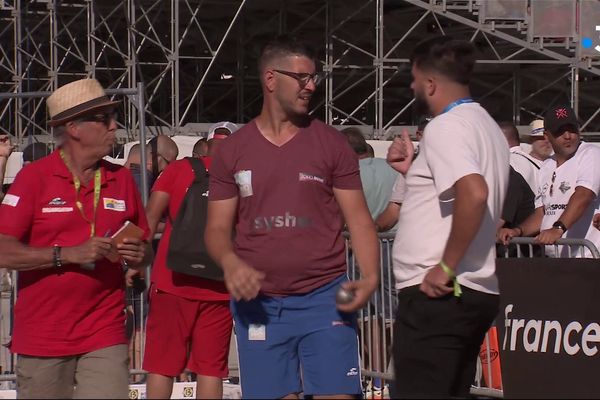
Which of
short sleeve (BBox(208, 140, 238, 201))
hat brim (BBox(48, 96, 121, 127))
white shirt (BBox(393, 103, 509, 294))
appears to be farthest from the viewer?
hat brim (BBox(48, 96, 121, 127))

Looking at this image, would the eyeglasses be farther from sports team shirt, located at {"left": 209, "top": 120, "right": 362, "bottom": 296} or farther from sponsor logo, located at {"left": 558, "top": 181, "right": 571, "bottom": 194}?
sponsor logo, located at {"left": 558, "top": 181, "right": 571, "bottom": 194}

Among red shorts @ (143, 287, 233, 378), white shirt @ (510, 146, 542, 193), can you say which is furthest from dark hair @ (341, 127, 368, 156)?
red shorts @ (143, 287, 233, 378)

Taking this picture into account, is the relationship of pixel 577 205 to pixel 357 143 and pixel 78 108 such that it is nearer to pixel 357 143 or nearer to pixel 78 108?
pixel 357 143

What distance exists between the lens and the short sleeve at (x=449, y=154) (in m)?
5.55

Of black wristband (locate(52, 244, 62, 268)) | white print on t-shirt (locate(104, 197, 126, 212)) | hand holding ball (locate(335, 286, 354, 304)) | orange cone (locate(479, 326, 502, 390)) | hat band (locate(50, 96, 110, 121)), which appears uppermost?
hat band (locate(50, 96, 110, 121))

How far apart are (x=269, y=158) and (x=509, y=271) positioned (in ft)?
11.5

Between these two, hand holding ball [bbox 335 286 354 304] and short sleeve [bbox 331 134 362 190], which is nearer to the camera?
hand holding ball [bbox 335 286 354 304]

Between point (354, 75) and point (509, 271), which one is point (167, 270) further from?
point (354, 75)

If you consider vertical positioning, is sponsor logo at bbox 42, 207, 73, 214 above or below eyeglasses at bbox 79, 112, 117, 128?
below

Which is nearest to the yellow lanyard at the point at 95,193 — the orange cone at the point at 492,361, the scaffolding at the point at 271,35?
the orange cone at the point at 492,361

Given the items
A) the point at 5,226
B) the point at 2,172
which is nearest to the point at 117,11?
the point at 2,172

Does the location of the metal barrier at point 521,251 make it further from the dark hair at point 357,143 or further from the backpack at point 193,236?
the backpack at point 193,236

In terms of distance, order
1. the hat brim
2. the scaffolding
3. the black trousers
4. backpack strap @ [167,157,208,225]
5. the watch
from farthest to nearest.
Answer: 1. the scaffolding
2. the watch
3. backpack strap @ [167,157,208,225]
4. the hat brim
5. the black trousers

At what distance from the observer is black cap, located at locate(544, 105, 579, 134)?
9.69 metres
